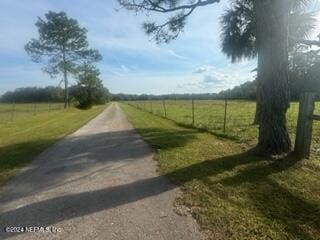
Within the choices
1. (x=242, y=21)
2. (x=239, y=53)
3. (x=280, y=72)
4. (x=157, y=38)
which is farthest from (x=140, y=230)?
(x=239, y=53)

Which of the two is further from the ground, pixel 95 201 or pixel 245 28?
pixel 245 28

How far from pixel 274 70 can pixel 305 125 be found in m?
1.39

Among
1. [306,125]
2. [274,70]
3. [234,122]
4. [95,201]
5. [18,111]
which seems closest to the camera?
[95,201]

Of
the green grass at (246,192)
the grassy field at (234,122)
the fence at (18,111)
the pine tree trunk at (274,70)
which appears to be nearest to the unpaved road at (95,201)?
the green grass at (246,192)

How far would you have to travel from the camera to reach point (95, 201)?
4625 millimetres

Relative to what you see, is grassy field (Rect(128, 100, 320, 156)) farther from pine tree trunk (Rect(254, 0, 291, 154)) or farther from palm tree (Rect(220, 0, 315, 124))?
palm tree (Rect(220, 0, 315, 124))

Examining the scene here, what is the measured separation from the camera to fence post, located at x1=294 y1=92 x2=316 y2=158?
7.20 m

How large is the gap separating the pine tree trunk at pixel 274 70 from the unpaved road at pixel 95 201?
9.37 feet

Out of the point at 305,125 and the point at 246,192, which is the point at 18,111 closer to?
the point at 305,125

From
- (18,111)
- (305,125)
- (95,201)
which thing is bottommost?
(18,111)

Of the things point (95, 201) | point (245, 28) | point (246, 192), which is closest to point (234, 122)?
point (245, 28)

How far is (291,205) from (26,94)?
A: 92.4 meters

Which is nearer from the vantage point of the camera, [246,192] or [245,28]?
[246,192]

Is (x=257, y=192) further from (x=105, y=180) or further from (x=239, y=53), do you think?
(x=239, y=53)
